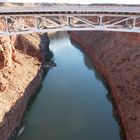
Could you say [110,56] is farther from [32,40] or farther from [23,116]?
[23,116]

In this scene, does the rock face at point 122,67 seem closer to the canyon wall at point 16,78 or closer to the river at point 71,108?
the river at point 71,108

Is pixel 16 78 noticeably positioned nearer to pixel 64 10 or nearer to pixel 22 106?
pixel 22 106

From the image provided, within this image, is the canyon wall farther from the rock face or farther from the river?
the rock face

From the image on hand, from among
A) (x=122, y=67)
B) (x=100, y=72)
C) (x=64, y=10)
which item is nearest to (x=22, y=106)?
(x=64, y=10)

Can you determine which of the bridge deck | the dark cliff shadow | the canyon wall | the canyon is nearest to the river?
the dark cliff shadow

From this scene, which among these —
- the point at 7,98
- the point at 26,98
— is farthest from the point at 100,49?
the point at 7,98
